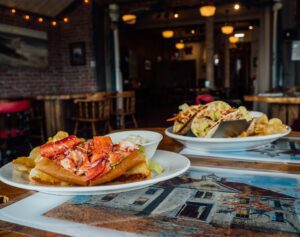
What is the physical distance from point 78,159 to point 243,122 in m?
0.57

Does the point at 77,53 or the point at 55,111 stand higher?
the point at 77,53

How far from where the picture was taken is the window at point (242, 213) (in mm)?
551

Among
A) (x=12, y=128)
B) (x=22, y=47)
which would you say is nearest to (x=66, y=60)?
(x=22, y=47)

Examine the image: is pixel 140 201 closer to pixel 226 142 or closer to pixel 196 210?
pixel 196 210

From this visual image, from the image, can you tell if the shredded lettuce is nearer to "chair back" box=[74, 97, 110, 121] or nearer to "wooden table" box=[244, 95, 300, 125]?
"wooden table" box=[244, 95, 300, 125]

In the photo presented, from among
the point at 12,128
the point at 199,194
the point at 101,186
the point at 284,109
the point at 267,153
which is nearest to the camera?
the point at 101,186

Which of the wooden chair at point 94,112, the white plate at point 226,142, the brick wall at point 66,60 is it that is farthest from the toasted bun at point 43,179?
the brick wall at point 66,60

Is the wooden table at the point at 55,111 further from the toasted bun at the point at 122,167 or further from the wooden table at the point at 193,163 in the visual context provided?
the toasted bun at the point at 122,167

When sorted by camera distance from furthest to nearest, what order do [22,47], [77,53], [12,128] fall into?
[77,53], [22,47], [12,128]

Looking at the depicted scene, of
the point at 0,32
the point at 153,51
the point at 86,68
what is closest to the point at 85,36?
the point at 86,68

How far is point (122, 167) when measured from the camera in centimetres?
60

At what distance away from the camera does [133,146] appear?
667mm

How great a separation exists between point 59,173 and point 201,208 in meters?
0.28

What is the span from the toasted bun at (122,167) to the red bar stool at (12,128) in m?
2.28
